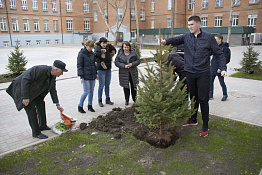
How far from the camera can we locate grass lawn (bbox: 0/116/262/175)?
3477mm

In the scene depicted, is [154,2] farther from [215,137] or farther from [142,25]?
[215,137]

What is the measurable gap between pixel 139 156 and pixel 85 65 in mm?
3034

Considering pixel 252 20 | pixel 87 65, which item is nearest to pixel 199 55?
pixel 87 65

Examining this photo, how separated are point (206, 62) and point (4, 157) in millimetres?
4058

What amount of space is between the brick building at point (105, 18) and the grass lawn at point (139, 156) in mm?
32829

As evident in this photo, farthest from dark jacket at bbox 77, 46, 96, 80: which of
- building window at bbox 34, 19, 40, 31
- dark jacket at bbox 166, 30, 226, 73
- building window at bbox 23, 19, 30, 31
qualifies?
building window at bbox 34, 19, 40, 31

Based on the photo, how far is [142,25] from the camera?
150 feet

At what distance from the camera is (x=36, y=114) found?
4.60 meters

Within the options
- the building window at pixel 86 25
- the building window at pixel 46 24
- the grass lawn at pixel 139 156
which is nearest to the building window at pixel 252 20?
the building window at pixel 86 25

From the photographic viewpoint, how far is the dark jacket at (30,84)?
4145 millimetres

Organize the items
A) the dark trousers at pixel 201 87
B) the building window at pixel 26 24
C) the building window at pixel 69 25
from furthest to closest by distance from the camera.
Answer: the building window at pixel 69 25
the building window at pixel 26 24
the dark trousers at pixel 201 87

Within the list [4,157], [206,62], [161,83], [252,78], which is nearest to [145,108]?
[161,83]

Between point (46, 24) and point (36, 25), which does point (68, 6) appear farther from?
point (36, 25)

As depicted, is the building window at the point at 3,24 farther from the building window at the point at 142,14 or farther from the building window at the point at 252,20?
the building window at the point at 252,20
